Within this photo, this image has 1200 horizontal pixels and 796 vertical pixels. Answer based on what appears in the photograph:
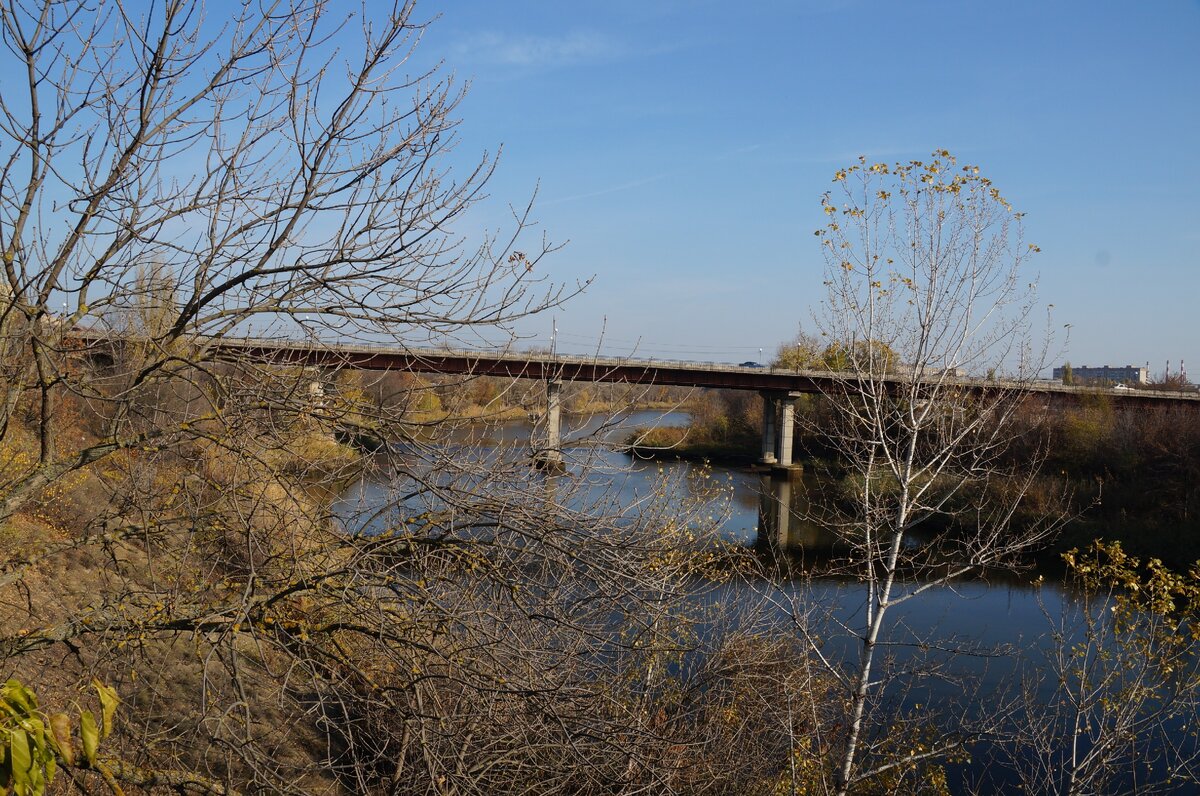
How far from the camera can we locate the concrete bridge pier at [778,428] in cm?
4450

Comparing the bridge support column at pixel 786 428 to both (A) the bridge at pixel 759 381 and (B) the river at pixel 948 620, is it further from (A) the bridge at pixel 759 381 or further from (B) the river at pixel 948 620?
(B) the river at pixel 948 620

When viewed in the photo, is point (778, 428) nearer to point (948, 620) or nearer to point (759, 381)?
point (759, 381)

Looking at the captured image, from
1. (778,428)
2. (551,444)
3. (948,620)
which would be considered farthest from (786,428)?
(551,444)

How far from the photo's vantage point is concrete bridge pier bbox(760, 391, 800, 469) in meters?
44.5

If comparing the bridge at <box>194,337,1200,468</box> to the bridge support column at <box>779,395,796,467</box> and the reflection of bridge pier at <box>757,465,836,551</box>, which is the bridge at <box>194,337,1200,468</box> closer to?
the bridge support column at <box>779,395,796,467</box>

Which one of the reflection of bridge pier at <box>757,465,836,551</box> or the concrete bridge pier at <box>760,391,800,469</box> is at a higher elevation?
the concrete bridge pier at <box>760,391,800,469</box>

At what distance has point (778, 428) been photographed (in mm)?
45281

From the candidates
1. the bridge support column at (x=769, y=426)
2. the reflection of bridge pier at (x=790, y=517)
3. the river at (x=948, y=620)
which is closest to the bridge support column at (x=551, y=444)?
the river at (x=948, y=620)

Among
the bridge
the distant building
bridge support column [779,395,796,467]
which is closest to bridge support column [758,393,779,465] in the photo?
the bridge

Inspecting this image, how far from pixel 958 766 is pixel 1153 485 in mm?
20633

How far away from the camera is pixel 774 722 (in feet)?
35.9

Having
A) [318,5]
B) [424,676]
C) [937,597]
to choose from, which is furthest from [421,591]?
[937,597]

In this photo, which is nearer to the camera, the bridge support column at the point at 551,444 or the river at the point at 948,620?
the bridge support column at the point at 551,444

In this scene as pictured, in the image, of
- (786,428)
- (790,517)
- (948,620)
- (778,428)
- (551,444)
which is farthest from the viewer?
(778,428)
